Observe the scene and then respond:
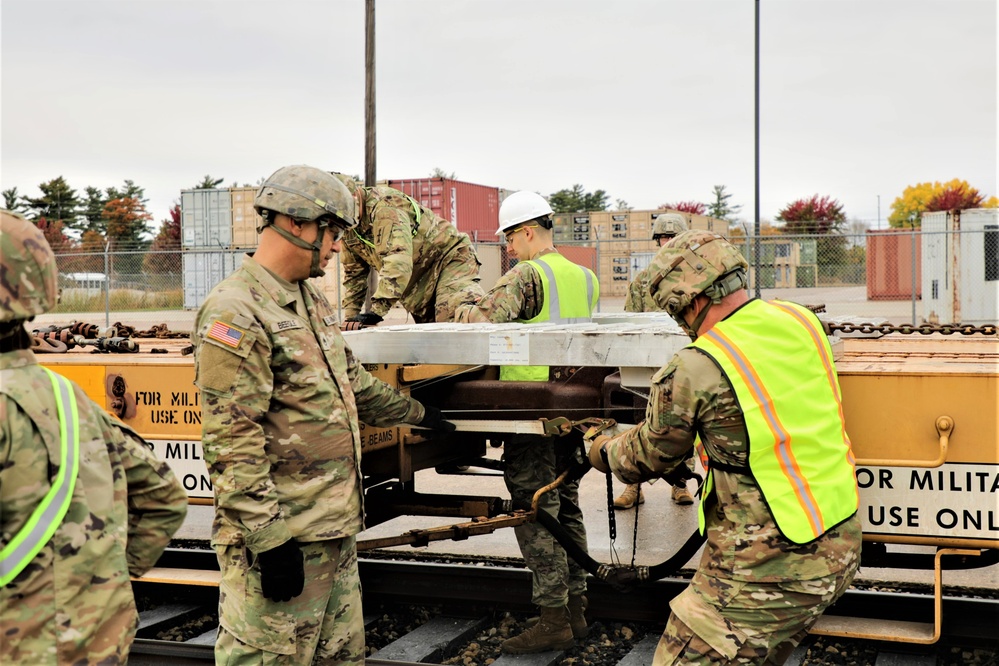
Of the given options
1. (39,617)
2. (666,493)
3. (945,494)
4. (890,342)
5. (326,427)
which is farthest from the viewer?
(666,493)

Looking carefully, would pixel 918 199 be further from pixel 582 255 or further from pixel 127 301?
pixel 127 301

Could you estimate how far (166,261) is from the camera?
1220 inches

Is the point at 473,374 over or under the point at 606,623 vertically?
over

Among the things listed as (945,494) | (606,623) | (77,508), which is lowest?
(606,623)

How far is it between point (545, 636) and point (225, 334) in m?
2.44

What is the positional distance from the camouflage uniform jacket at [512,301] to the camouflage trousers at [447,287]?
88cm

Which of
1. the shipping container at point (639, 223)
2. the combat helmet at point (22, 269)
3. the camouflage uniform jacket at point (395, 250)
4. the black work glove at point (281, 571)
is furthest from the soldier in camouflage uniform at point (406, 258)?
the shipping container at point (639, 223)

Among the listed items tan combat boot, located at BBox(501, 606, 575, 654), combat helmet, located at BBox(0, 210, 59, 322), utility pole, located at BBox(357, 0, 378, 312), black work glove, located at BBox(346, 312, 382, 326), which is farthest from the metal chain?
utility pole, located at BBox(357, 0, 378, 312)

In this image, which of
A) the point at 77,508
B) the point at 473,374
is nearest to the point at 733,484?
the point at 77,508

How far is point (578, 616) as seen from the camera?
511 cm

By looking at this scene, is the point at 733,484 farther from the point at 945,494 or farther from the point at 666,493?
the point at 666,493

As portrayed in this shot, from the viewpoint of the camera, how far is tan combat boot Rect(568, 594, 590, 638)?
508 cm

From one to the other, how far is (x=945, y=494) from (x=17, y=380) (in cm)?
314

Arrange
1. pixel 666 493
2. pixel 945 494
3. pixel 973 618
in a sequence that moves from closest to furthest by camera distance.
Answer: pixel 945 494 → pixel 973 618 → pixel 666 493
